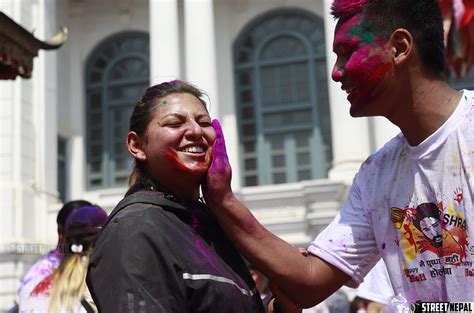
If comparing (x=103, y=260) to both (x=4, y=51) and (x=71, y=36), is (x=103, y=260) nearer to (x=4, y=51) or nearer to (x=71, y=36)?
(x=4, y=51)

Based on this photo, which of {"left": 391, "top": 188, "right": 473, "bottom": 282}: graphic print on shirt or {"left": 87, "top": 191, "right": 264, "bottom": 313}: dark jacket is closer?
{"left": 87, "top": 191, "right": 264, "bottom": 313}: dark jacket

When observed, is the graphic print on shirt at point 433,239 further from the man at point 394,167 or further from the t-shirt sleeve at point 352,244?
the t-shirt sleeve at point 352,244

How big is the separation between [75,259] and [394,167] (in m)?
2.17

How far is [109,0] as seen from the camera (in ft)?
75.1

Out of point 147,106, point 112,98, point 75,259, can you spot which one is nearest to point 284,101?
point 112,98

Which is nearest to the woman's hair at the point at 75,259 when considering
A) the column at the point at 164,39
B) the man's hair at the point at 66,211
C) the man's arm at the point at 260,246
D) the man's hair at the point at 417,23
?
the man's hair at the point at 66,211

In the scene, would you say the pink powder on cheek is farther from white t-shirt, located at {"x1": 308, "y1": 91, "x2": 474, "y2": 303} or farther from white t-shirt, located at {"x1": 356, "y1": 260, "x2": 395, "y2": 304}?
white t-shirt, located at {"x1": 356, "y1": 260, "x2": 395, "y2": 304}

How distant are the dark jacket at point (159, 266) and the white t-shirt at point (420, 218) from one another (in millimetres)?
419

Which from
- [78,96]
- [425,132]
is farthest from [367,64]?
[78,96]

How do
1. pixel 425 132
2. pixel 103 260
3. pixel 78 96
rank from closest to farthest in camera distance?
pixel 103 260 < pixel 425 132 < pixel 78 96

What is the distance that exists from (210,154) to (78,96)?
20615 millimetres

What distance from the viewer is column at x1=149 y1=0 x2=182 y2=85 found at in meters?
18.7

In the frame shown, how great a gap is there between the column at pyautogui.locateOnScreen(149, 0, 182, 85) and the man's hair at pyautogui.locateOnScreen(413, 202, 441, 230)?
16.6 metres

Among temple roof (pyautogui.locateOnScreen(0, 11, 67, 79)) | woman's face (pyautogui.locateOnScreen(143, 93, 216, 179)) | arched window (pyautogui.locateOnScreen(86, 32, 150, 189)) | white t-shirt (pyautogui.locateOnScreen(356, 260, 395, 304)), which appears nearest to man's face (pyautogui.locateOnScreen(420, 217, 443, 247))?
woman's face (pyautogui.locateOnScreen(143, 93, 216, 179))
